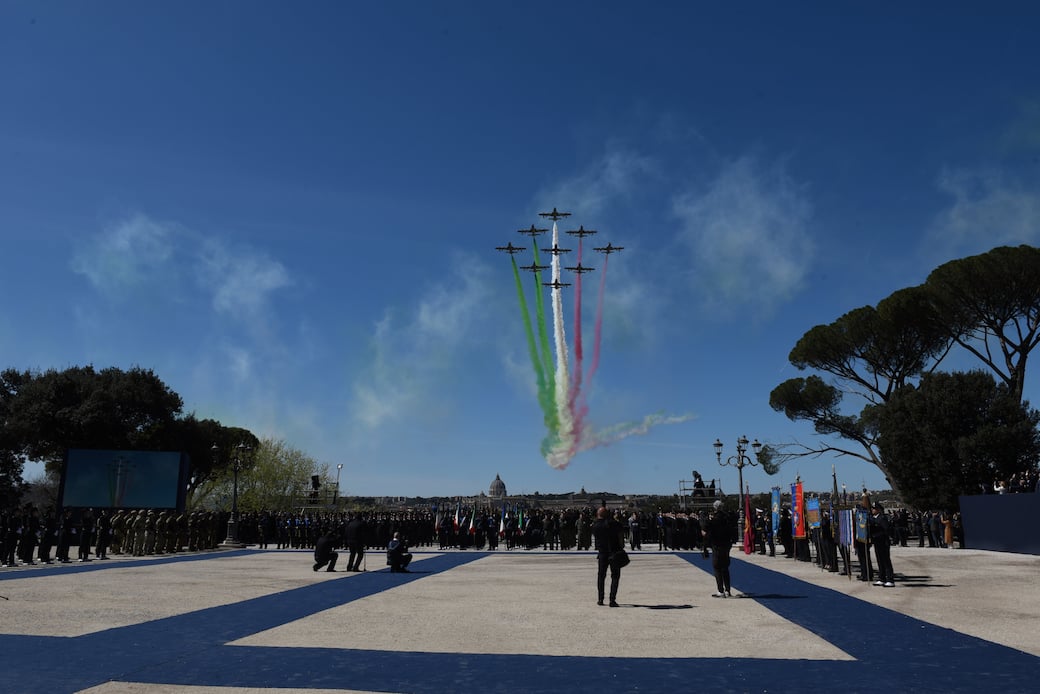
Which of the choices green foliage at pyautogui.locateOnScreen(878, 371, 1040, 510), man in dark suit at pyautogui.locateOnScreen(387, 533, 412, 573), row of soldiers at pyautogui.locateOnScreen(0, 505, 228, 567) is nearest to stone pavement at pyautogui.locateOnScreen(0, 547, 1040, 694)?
man in dark suit at pyautogui.locateOnScreen(387, 533, 412, 573)

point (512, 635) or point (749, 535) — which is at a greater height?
point (749, 535)

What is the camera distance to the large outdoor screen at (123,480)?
37531 mm

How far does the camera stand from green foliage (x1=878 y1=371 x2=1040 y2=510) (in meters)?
35.9

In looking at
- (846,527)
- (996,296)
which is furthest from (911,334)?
(846,527)

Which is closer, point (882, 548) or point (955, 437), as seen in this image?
point (882, 548)

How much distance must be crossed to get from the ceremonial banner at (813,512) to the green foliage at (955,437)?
63.0ft

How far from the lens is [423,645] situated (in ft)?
28.9

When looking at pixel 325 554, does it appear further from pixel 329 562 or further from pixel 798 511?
pixel 798 511

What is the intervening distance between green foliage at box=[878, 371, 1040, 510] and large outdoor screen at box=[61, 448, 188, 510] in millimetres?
37543

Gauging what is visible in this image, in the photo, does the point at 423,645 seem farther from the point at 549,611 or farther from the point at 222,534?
the point at 222,534

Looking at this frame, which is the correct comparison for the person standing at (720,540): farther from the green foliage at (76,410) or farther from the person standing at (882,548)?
the green foliage at (76,410)

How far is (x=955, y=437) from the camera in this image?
122 feet

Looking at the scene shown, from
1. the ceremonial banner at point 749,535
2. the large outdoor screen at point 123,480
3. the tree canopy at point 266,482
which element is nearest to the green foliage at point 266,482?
the tree canopy at point 266,482

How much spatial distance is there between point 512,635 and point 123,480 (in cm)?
3503
